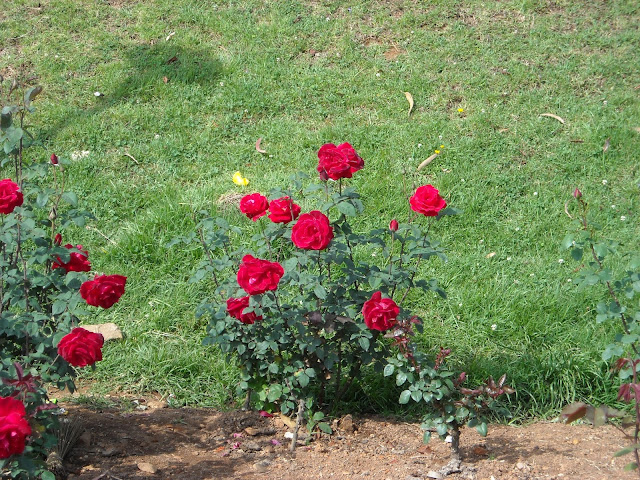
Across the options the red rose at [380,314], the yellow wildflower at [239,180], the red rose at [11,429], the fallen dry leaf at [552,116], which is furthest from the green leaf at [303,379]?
the fallen dry leaf at [552,116]

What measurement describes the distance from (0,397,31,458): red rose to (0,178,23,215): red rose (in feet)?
2.64

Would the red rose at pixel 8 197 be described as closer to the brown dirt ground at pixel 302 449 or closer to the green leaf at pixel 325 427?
the brown dirt ground at pixel 302 449

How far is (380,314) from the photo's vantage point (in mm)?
2623

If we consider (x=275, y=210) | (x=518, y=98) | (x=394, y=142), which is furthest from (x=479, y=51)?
(x=275, y=210)

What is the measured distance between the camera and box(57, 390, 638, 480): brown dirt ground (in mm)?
2725

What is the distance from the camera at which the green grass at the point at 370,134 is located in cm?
385

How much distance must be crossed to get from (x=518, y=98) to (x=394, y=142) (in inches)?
49.0

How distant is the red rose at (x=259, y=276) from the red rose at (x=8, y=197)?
80cm

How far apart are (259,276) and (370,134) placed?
10.7 feet

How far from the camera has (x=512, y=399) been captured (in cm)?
349

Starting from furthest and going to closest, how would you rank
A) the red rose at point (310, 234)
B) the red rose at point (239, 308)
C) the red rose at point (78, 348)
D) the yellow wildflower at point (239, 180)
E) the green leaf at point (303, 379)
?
the yellow wildflower at point (239, 180) < the green leaf at point (303, 379) < the red rose at point (239, 308) < the red rose at point (310, 234) < the red rose at point (78, 348)

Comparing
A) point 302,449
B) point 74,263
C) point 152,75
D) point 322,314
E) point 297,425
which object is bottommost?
point 302,449

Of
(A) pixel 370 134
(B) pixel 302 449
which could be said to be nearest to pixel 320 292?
(B) pixel 302 449

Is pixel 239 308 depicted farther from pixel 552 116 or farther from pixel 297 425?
pixel 552 116
